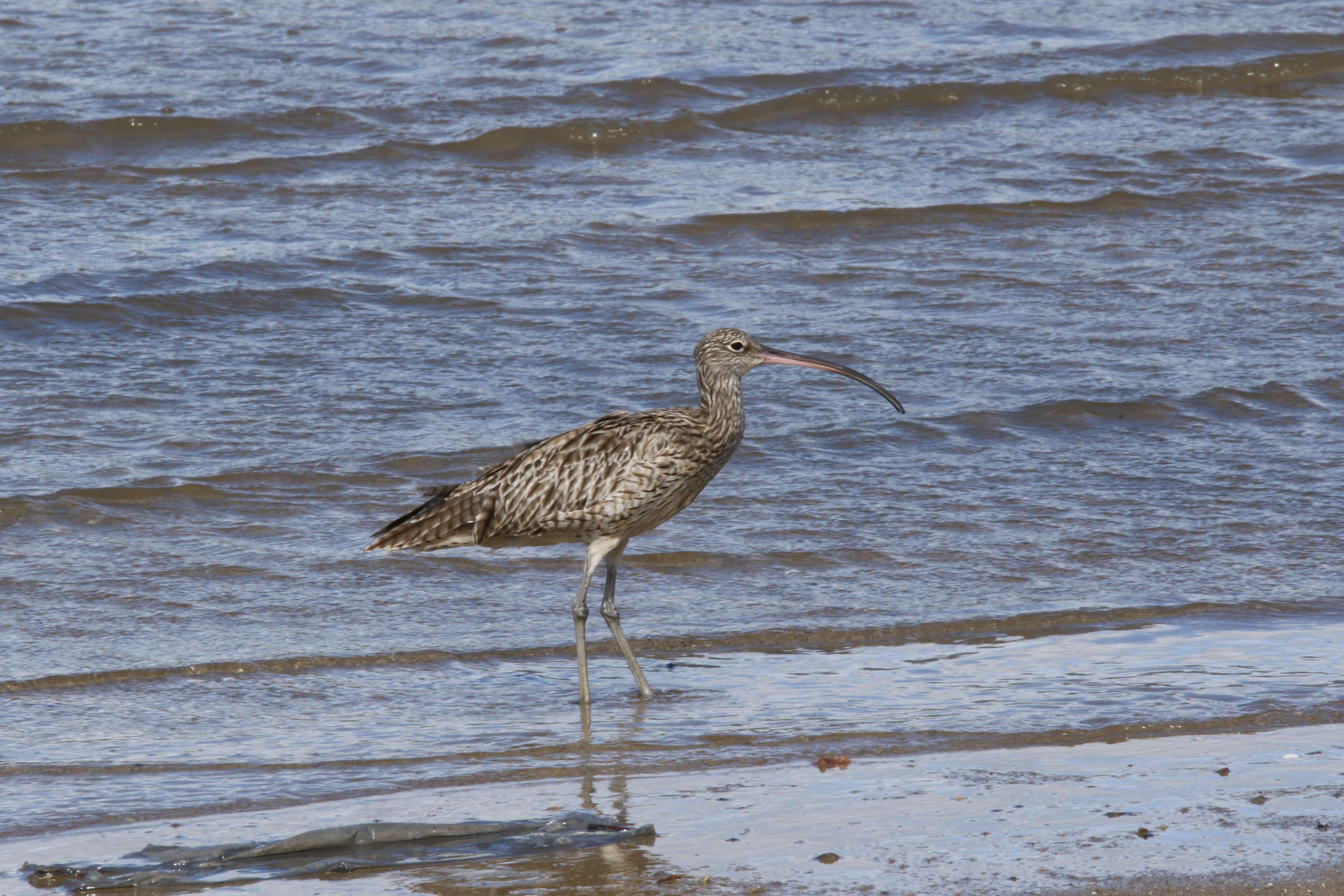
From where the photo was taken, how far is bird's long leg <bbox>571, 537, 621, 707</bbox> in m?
6.22

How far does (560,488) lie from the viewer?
21.8 ft

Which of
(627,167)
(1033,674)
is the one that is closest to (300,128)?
(627,167)

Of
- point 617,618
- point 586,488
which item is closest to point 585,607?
point 617,618

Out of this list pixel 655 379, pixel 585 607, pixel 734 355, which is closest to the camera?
pixel 585 607

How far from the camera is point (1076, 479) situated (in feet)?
28.9

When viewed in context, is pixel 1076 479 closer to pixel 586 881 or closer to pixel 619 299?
pixel 619 299

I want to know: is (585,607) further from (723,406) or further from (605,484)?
(723,406)

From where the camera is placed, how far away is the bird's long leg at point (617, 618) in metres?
6.32

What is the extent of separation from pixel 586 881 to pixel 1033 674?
2.38 metres

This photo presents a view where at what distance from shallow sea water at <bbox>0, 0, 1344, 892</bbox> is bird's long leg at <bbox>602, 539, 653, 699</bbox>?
71mm

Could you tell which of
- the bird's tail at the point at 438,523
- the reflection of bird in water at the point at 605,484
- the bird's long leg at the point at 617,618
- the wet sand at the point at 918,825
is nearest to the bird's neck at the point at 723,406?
the reflection of bird in water at the point at 605,484

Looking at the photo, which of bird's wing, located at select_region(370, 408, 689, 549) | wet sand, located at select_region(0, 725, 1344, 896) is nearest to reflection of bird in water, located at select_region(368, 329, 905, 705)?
bird's wing, located at select_region(370, 408, 689, 549)

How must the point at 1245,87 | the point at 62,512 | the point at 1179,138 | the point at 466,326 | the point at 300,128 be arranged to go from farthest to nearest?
1. the point at 1245,87
2. the point at 1179,138
3. the point at 300,128
4. the point at 466,326
5. the point at 62,512

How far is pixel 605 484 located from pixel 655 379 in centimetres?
350
